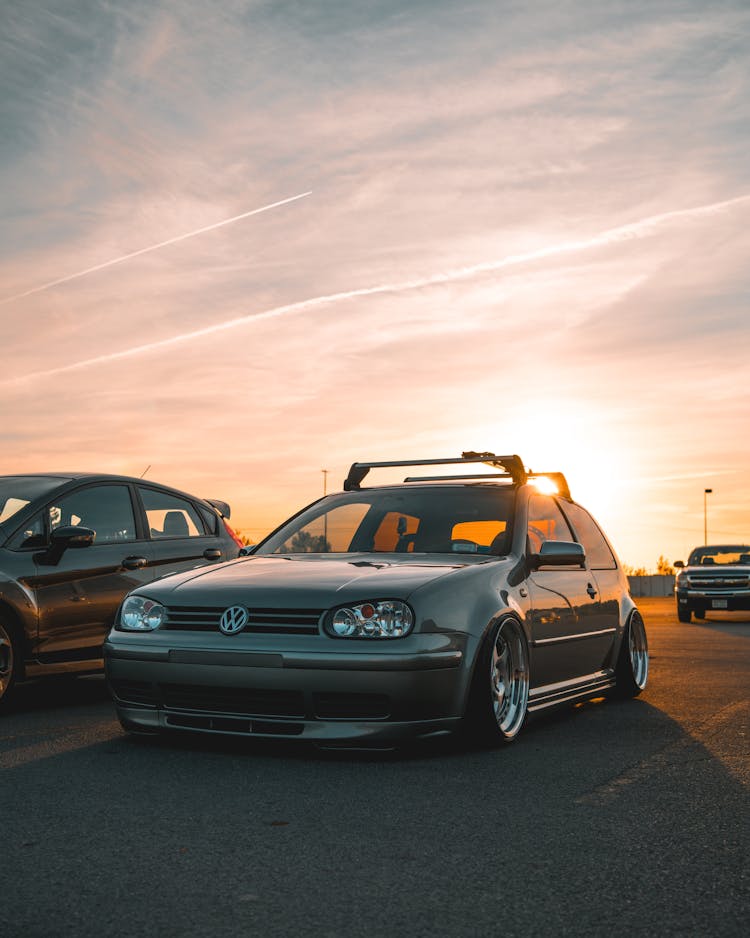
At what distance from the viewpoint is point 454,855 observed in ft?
12.8

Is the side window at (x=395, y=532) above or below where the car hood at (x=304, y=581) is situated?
above

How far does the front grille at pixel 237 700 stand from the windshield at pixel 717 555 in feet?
73.7

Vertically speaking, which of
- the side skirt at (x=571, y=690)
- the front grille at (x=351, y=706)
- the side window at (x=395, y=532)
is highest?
the side window at (x=395, y=532)

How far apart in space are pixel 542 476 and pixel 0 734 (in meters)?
4.00

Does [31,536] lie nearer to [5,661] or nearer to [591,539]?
[5,661]

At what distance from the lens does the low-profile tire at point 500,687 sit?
5895mm

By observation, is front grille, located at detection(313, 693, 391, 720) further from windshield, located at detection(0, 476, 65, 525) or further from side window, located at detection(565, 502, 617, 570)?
windshield, located at detection(0, 476, 65, 525)

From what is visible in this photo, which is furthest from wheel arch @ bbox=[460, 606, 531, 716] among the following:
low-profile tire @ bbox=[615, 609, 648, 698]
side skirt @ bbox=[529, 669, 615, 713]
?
low-profile tire @ bbox=[615, 609, 648, 698]

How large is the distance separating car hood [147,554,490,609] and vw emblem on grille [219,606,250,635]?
0.17 feet

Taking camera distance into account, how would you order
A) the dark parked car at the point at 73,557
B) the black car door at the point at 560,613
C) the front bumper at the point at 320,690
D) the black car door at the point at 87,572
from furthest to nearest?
the black car door at the point at 87,572 < the dark parked car at the point at 73,557 < the black car door at the point at 560,613 < the front bumper at the point at 320,690

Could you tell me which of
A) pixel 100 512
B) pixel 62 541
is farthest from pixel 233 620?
pixel 100 512

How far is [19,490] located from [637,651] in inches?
187

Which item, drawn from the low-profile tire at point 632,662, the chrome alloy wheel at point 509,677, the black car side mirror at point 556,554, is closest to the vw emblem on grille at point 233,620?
the chrome alloy wheel at point 509,677

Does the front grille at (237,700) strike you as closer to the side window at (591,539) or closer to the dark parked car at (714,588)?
the side window at (591,539)
